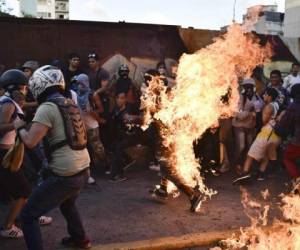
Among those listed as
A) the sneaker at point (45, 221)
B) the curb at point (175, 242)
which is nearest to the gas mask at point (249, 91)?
the curb at point (175, 242)

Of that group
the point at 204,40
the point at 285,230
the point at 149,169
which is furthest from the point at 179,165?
the point at 204,40

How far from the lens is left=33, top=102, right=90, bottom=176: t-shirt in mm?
4582

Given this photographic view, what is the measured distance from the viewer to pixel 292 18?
68.2 feet

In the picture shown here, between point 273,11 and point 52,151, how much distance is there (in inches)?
854

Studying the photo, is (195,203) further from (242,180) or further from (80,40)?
(80,40)

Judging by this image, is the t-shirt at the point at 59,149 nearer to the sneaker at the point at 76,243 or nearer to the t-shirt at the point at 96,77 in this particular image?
the sneaker at the point at 76,243

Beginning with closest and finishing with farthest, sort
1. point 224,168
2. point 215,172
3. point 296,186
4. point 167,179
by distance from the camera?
point 167,179
point 296,186
point 215,172
point 224,168

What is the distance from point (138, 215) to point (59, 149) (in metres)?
2.25

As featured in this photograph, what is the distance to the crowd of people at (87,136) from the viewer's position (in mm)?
4707

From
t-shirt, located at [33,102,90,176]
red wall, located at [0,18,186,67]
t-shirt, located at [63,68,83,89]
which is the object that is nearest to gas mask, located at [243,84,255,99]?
red wall, located at [0,18,186,67]

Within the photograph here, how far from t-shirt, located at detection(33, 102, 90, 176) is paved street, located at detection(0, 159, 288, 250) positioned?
3.71ft

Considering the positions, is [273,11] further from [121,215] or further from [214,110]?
[121,215]

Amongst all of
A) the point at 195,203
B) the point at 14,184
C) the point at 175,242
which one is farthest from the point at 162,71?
the point at 14,184

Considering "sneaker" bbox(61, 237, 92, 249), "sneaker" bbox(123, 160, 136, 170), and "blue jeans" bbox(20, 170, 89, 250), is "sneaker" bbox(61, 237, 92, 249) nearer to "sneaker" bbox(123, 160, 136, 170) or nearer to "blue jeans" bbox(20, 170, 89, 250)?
"blue jeans" bbox(20, 170, 89, 250)
